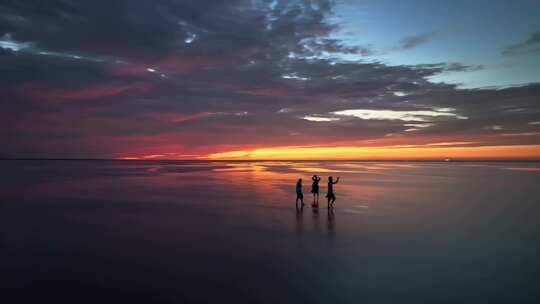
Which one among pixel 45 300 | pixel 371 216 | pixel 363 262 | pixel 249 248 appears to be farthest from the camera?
pixel 371 216

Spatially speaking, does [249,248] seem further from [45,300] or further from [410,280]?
[45,300]

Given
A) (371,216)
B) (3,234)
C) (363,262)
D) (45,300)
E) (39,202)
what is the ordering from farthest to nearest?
(39,202) < (371,216) < (3,234) < (363,262) < (45,300)

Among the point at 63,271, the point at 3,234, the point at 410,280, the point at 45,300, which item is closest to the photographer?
the point at 45,300

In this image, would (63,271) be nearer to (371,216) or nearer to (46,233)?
(46,233)

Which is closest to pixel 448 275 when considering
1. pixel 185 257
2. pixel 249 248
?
pixel 249 248

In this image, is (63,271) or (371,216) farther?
(371,216)

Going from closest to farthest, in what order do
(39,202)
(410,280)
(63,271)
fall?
(410,280) < (63,271) < (39,202)

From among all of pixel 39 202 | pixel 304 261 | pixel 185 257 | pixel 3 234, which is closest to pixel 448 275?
pixel 304 261

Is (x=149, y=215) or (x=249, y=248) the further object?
(x=149, y=215)

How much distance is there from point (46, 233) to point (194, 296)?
844 cm

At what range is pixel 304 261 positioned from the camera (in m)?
9.07

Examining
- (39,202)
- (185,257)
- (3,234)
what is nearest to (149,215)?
(3,234)

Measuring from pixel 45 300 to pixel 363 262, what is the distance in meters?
7.15

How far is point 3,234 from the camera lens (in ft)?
39.9
